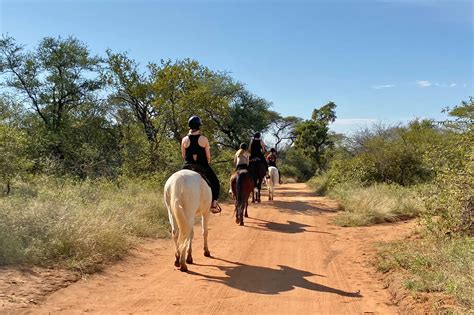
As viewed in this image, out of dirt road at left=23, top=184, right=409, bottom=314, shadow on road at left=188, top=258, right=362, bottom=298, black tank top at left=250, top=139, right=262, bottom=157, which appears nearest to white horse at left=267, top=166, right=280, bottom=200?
black tank top at left=250, top=139, right=262, bottom=157

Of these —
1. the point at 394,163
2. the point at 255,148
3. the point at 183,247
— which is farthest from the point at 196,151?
the point at 394,163

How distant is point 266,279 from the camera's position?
21.0 feet

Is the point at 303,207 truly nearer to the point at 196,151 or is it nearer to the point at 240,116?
the point at 196,151

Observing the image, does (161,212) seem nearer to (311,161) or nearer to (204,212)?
(204,212)

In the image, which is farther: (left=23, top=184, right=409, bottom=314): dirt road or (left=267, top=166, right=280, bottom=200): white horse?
(left=267, top=166, right=280, bottom=200): white horse

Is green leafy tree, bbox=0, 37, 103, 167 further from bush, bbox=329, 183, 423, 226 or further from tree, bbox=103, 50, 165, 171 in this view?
bush, bbox=329, 183, 423, 226

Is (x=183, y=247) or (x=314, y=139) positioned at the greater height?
(x=314, y=139)

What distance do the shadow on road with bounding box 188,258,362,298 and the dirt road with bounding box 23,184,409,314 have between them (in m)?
0.01

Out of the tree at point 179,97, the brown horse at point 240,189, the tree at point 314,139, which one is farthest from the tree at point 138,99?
the tree at point 314,139

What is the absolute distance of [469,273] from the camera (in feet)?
16.5

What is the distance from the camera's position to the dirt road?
5.13m

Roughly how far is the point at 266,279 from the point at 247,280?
305 mm

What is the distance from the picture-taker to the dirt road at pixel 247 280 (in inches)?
202

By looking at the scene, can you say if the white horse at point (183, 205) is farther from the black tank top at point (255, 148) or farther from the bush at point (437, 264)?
the black tank top at point (255, 148)
